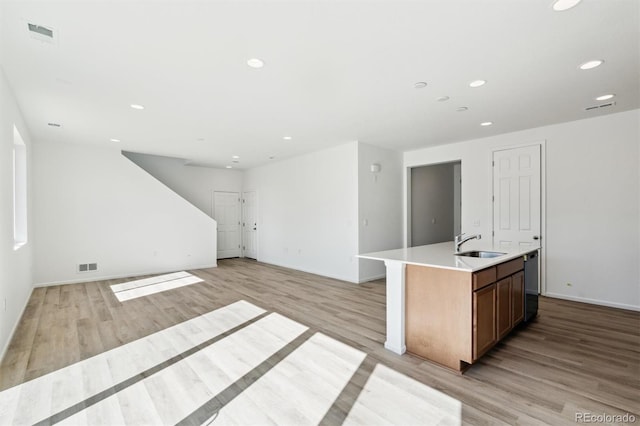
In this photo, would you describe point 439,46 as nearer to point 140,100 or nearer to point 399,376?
point 399,376

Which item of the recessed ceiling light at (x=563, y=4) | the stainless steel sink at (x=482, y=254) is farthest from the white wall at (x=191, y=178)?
the recessed ceiling light at (x=563, y=4)

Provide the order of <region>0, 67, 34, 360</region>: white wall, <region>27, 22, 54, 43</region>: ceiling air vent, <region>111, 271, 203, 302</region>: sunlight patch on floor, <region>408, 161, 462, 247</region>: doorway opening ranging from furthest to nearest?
1. <region>408, 161, 462, 247</region>: doorway opening
2. <region>111, 271, 203, 302</region>: sunlight patch on floor
3. <region>0, 67, 34, 360</region>: white wall
4. <region>27, 22, 54, 43</region>: ceiling air vent

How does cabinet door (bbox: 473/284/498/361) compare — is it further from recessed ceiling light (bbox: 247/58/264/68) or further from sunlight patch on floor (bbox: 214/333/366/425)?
recessed ceiling light (bbox: 247/58/264/68)

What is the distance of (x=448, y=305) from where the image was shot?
2.65m

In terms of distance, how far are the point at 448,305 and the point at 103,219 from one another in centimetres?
681

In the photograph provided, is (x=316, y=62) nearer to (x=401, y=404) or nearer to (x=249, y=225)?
(x=401, y=404)

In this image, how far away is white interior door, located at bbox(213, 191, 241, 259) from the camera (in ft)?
29.6

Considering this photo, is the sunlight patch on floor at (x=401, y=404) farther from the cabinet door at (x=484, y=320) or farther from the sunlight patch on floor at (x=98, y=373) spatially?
the sunlight patch on floor at (x=98, y=373)

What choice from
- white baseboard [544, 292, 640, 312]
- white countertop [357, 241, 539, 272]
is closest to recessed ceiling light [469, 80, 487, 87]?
white countertop [357, 241, 539, 272]

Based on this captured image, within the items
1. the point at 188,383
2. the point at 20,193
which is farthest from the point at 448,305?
the point at 20,193

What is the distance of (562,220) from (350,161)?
3639 millimetres

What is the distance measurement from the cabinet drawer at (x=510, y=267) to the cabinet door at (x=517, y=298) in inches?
2.6

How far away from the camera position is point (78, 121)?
4.47 m

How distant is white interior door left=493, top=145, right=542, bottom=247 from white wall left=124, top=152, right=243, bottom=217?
705 cm
